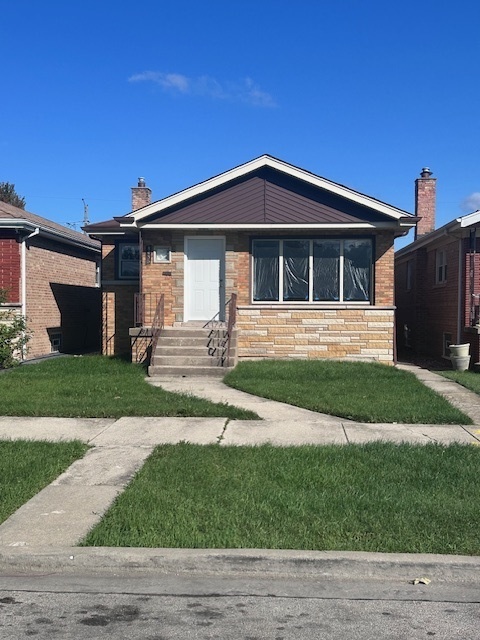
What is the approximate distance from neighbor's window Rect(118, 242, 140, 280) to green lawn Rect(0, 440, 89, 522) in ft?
33.0

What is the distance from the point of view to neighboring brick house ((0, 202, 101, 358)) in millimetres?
15344

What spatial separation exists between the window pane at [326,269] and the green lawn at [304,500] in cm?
810

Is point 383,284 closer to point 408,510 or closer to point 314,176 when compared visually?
point 314,176

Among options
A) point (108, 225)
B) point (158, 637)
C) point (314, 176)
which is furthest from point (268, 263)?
point (158, 637)

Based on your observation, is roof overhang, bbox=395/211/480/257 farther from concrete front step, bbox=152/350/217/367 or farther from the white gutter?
the white gutter

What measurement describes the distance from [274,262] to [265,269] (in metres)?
0.29

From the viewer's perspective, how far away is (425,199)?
67.9 feet

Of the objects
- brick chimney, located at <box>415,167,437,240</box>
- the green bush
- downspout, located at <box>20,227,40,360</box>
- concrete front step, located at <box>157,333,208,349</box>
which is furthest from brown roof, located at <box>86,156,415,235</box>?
brick chimney, located at <box>415,167,437,240</box>

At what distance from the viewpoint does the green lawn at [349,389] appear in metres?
8.46

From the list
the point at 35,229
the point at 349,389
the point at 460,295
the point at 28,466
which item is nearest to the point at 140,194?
the point at 35,229

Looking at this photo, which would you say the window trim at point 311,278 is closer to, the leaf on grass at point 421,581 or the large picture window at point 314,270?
the large picture window at point 314,270

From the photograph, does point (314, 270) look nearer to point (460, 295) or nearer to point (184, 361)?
point (460, 295)

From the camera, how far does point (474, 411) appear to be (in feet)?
29.1

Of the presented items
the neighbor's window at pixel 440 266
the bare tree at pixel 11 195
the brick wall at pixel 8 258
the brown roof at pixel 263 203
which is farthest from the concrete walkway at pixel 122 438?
the bare tree at pixel 11 195
